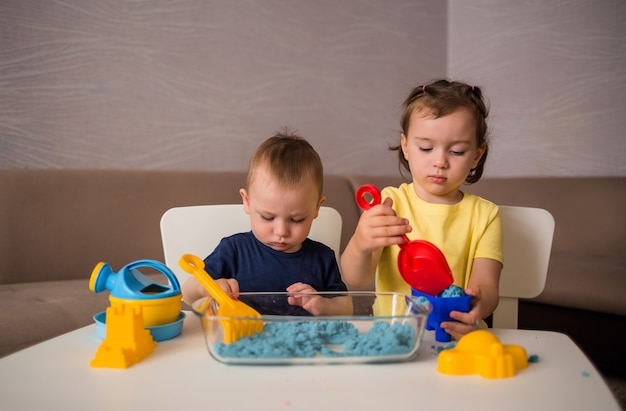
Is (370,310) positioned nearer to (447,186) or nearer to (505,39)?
(447,186)

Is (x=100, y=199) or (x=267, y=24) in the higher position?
(x=267, y=24)

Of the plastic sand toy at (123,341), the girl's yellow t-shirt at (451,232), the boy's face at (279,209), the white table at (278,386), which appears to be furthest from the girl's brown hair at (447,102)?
the plastic sand toy at (123,341)

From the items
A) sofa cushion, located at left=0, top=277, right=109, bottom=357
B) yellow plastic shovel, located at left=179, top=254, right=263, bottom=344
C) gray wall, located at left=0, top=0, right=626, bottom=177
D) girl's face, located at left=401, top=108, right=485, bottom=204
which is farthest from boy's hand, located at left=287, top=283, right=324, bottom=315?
gray wall, located at left=0, top=0, right=626, bottom=177

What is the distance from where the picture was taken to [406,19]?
2.96 meters

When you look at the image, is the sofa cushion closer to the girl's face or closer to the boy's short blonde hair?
the boy's short blonde hair

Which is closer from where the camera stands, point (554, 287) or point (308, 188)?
point (308, 188)

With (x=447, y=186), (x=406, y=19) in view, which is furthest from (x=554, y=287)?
(x=406, y=19)

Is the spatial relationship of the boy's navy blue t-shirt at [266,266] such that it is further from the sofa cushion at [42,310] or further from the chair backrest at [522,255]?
the sofa cushion at [42,310]

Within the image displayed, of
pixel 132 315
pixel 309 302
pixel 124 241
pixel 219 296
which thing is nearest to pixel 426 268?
pixel 309 302

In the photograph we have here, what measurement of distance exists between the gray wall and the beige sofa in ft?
0.80

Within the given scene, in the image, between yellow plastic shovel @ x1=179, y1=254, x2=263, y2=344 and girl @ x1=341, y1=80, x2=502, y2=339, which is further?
girl @ x1=341, y1=80, x2=502, y2=339

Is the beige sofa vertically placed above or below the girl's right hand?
below

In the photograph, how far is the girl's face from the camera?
1.07 metres

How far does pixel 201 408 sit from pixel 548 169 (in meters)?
2.59
